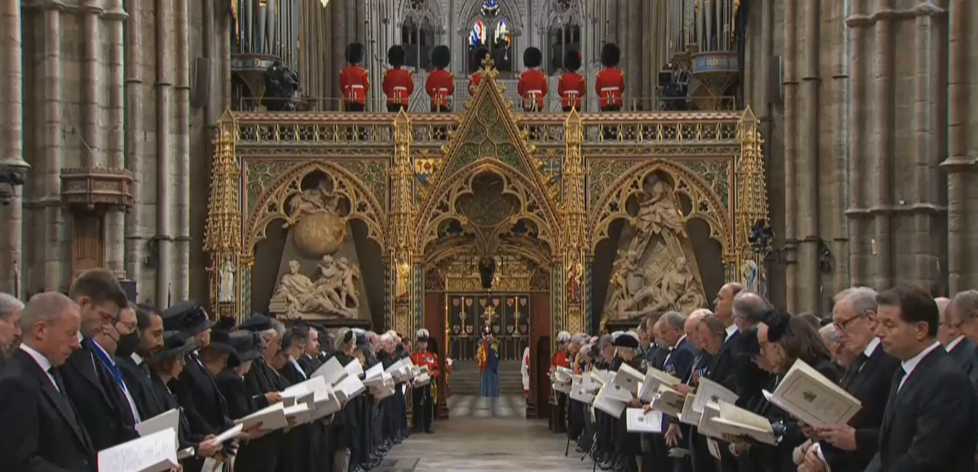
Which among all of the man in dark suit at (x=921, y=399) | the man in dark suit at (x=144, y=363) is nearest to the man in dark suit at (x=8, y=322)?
the man in dark suit at (x=144, y=363)

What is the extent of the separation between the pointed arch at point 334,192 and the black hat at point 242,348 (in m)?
16.2

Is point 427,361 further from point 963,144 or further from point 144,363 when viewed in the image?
point 144,363

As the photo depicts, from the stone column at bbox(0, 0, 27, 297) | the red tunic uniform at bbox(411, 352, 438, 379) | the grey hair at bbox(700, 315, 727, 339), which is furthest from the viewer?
the red tunic uniform at bbox(411, 352, 438, 379)

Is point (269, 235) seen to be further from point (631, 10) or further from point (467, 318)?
point (631, 10)

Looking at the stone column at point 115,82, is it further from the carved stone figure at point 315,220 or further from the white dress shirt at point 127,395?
the white dress shirt at point 127,395

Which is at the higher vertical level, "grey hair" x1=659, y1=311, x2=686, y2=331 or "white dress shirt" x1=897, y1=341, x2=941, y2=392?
"white dress shirt" x1=897, y1=341, x2=941, y2=392

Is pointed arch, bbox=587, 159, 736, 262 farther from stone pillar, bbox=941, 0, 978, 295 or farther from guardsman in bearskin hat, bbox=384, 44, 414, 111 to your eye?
stone pillar, bbox=941, 0, 978, 295

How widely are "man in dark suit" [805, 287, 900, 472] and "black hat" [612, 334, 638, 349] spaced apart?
900 cm

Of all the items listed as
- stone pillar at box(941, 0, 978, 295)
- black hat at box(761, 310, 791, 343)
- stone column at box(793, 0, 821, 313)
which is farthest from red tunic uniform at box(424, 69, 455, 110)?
black hat at box(761, 310, 791, 343)

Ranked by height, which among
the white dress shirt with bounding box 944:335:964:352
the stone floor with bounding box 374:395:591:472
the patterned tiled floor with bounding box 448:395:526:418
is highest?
the white dress shirt with bounding box 944:335:964:352

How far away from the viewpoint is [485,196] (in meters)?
30.0

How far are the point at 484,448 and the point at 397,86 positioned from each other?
9.28 meters

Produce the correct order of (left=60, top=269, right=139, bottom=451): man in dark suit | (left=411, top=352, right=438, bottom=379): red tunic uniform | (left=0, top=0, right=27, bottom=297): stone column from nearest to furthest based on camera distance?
(left=60, top=269, right=139, bottom=451): man in dark suit < (left=0, top=0, right=27, bottom=297): stone column < (left=411, top=352, right=438, bottom=379): red tunic uniform

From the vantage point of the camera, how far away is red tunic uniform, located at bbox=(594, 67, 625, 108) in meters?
32.3
